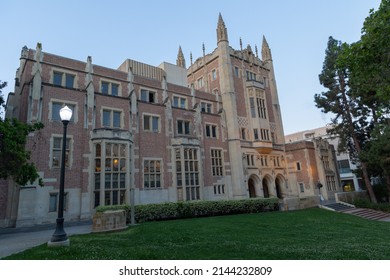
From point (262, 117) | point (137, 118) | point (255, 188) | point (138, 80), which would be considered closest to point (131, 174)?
point (137, 118)

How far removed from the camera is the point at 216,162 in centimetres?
2850

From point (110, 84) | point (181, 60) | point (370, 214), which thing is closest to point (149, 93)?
point (110, 84)

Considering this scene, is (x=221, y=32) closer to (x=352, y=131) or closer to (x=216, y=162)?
(x=216, y=162)

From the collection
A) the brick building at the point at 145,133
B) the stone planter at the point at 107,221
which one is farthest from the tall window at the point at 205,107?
the stone planter at the point at 107,221

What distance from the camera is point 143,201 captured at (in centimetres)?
2181

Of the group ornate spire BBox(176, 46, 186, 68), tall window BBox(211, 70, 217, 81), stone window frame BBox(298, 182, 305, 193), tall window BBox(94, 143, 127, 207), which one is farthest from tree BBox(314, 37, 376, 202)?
tall window BBox(94, 143, 127, 207)

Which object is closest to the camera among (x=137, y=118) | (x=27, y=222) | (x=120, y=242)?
(x=120, y=242)

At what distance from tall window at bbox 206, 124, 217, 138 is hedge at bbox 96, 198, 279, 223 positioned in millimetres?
9556

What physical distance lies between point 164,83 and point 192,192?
41.2 feet

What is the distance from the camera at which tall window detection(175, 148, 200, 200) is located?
2465cm

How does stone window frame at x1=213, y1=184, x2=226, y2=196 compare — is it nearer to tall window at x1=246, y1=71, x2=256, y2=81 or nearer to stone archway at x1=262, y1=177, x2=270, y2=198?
stone archway at x1=262, y1=177, x2=270, y2=198

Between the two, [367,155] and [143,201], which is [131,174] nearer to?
[143,201]

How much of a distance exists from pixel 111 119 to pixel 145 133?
11.5ft

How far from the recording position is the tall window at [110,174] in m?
19.7
